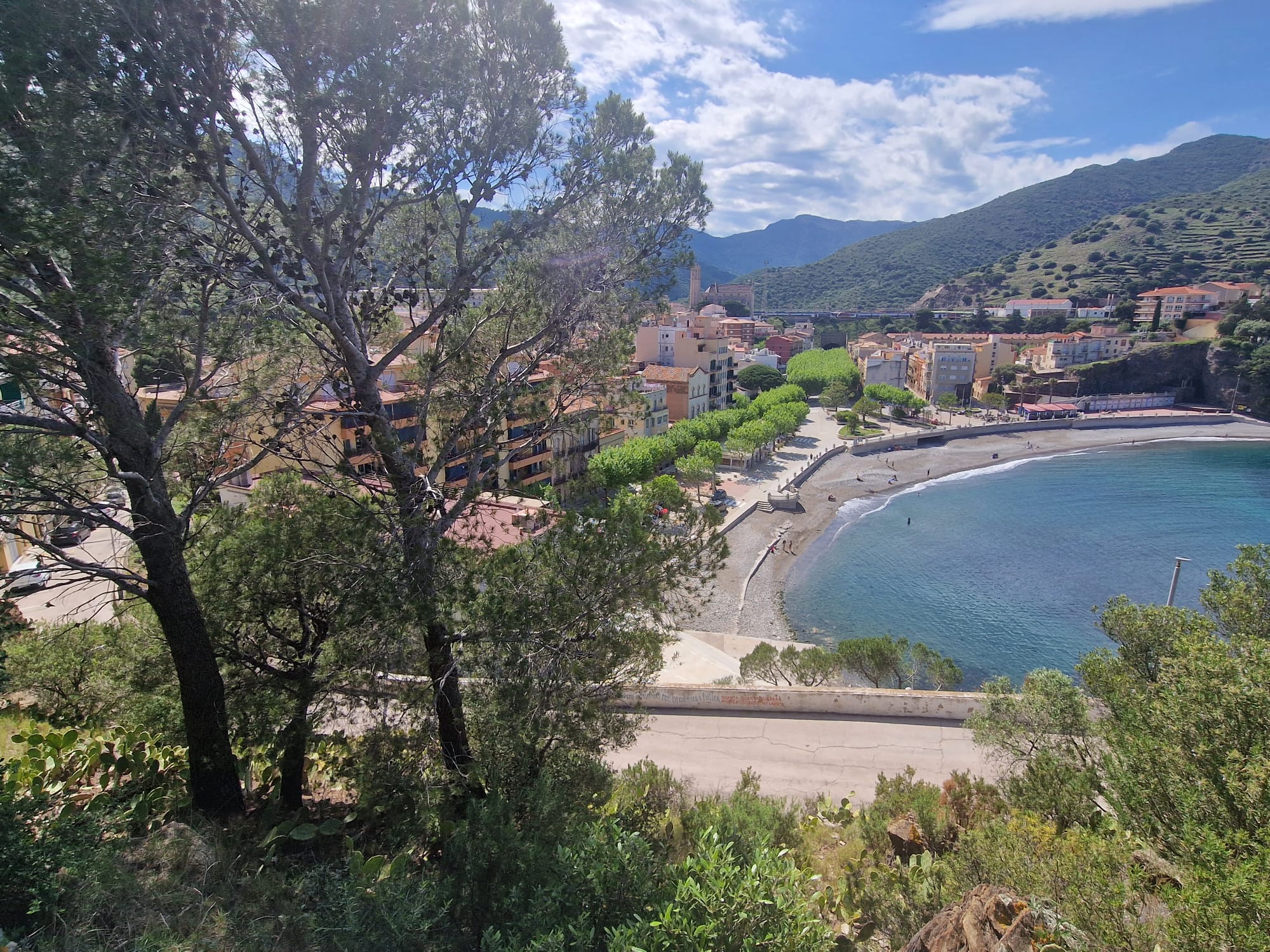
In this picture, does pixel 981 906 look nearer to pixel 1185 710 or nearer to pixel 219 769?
pixel 1185 710

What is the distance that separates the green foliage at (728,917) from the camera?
3.58 metres

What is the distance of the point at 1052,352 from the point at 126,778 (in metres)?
82.8

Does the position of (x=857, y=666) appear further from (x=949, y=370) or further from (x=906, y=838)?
(x=949, y=370)

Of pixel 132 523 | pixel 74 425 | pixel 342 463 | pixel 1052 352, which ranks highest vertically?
pixel 74 425

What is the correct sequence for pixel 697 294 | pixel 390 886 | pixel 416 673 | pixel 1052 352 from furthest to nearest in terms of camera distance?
pixel 697 294
pixel 1052 352
pixel 416 673
pixel 390 886

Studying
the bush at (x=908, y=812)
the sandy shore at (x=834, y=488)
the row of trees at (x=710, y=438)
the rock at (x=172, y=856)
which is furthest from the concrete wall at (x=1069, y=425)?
the rock at (x=172, y=856)

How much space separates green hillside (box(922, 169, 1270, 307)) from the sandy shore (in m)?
58.1

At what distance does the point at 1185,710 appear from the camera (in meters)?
4.78

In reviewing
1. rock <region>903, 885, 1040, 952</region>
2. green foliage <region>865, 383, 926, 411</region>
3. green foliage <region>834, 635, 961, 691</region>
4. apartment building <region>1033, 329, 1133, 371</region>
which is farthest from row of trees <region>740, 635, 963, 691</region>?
apartment building <region>1033, 329, 1133, 371</region>

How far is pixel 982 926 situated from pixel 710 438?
36.1 m

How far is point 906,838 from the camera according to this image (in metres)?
6.77

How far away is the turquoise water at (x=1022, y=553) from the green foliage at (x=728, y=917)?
64.1 feet

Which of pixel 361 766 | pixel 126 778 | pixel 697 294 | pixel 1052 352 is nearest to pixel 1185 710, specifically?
pixel 361 766

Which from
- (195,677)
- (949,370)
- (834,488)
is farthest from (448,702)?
(949,370)
